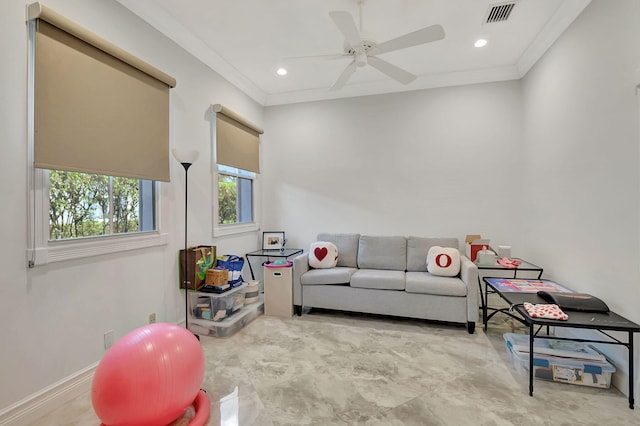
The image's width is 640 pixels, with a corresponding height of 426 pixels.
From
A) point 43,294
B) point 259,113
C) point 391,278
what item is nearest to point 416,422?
point 391,278

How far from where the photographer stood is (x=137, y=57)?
7.84 ft

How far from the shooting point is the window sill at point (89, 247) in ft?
5.87

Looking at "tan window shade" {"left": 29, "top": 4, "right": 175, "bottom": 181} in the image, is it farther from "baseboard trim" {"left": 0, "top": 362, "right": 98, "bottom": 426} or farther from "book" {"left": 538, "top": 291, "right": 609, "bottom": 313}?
"book" {"left": 538, "top": 291, "right": 609, "bottom": 313}

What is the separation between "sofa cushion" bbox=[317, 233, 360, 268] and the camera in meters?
3.90

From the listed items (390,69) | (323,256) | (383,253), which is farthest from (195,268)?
(390,69)

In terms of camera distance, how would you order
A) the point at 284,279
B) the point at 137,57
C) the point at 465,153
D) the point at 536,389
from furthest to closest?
the point at 465,153 → the point at 284,279 → the point at 137,57 → the point at 536,389

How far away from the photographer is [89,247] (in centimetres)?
206

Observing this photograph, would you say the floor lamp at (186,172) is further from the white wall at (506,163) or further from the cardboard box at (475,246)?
the cardboard box at (475,246)

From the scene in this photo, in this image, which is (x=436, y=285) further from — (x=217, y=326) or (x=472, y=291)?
(x=217, y=326)

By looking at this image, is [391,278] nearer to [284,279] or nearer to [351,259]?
[351,259]

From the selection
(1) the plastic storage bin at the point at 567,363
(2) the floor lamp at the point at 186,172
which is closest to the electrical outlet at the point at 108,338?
(2) the floor lamp at the point at 186,172

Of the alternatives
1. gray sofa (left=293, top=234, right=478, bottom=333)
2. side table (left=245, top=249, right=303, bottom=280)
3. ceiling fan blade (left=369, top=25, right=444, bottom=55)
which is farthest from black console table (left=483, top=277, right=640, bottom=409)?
side table (left=245, top=249, right=303, bottom=280)

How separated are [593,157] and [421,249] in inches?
73.3

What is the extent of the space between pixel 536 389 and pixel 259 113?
4.40 meters
